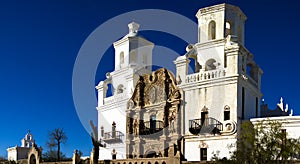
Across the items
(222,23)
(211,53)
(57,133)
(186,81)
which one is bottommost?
(57,133)

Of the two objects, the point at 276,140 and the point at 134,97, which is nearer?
the point at 276,140

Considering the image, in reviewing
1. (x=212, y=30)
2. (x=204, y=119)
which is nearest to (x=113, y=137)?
(x=204, y=119)

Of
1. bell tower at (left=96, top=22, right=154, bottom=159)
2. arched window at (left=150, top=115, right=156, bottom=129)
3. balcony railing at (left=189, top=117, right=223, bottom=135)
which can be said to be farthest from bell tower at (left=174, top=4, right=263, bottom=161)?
bell tower at (left=96, top=22, right=154, bottom=159)

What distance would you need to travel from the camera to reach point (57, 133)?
150 ft

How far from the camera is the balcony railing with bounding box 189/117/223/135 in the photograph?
2898 centimetres

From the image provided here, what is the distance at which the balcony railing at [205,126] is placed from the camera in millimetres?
28981

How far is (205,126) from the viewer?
29438 millimetres

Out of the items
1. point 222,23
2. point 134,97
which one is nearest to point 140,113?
point 134,97

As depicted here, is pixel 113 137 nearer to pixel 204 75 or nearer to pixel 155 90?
pixel 155 90

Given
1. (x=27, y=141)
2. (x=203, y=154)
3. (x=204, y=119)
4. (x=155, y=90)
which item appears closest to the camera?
(x=203, y=154)

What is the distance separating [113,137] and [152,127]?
196 inches

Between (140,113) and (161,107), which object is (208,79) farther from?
(140,113)

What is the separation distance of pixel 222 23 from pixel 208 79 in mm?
4984

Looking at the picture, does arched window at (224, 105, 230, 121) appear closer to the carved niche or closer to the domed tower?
the carved niche
